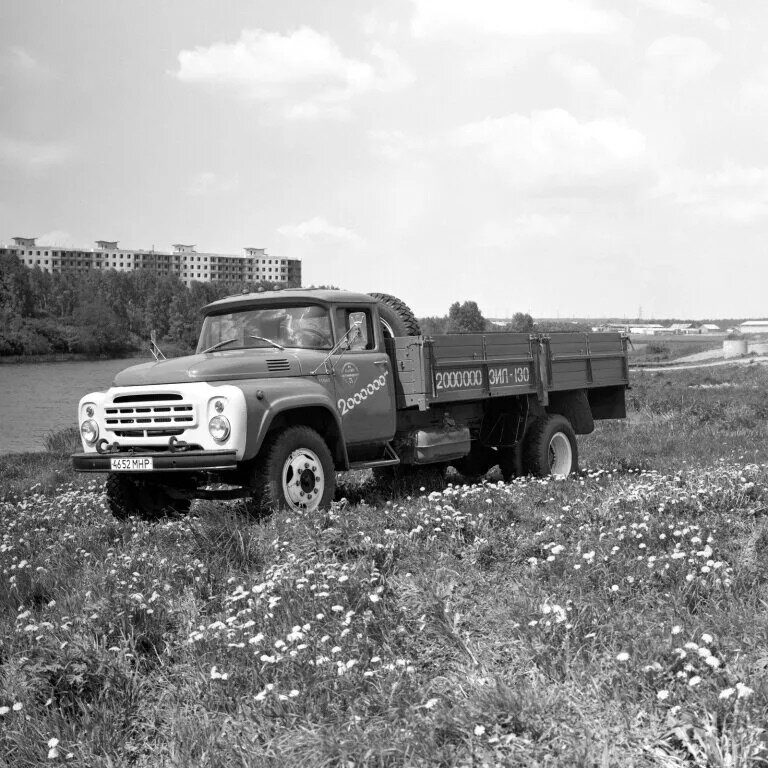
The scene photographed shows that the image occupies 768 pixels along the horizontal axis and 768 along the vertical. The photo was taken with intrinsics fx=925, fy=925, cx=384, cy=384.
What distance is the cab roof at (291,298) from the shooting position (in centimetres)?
995

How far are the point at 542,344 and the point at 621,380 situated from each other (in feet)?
7.63

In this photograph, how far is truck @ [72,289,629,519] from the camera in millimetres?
8484

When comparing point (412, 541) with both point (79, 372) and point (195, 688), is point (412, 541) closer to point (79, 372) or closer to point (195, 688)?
point (195, 688)

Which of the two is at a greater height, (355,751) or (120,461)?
(120,461)

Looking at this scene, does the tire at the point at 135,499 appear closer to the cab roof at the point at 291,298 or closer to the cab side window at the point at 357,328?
the cab roof at the point at 291,298

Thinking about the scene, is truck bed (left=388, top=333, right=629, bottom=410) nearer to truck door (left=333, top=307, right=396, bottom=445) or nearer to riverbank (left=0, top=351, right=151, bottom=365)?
truck door (left=333, top=307, right=396, bottom=445)

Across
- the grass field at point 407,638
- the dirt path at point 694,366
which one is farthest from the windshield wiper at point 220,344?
the dirt path at point 694,366

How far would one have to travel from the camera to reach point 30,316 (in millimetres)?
109500

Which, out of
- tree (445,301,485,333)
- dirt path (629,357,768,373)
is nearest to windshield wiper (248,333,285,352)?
dirt path (629,357,768,373)

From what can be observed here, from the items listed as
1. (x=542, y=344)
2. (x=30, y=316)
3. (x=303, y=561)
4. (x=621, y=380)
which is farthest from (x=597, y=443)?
(x=30, y=316)

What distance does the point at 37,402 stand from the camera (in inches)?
1667

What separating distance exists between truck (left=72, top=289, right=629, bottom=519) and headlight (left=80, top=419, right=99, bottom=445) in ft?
0.06

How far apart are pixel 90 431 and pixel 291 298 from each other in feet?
8.22

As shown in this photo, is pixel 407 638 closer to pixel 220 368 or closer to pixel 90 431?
pixel 220 368
